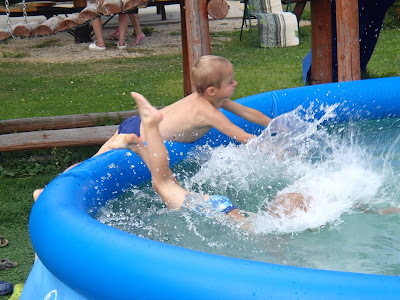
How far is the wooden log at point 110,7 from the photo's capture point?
4.18 metres

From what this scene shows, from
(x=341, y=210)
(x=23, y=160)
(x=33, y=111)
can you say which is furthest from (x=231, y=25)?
(x=341, y=210)

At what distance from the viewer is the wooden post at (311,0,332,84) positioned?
17.8 ft

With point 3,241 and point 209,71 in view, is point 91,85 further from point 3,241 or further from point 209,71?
point 209,71

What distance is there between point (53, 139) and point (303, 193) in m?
2.16

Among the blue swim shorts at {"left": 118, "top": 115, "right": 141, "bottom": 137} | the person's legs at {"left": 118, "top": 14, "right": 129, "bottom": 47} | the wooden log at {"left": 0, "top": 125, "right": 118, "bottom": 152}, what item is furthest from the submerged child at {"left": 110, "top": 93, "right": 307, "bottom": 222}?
the person's legs at {"left": 118, "top": 14, "right": 129, "bottom": 47}

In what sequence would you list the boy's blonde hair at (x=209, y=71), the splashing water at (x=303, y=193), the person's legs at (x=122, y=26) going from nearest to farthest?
1. the splashing water at (x=303, y=193)
2. the boy's blonde hair at (x=209, y=71)
3. the person's legs at (x=122, y=26)

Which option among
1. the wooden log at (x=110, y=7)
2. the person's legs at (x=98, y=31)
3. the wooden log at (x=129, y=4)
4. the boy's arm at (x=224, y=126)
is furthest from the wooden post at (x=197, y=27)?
the person's legs at (x=98, y=31)

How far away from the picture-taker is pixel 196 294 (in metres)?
1.78

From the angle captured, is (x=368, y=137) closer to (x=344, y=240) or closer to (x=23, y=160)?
(x=344, y=240)

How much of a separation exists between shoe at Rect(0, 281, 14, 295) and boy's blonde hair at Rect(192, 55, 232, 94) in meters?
1.50

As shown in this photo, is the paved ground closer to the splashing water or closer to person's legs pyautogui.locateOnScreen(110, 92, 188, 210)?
the splashing water

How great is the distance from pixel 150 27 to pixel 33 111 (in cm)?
505

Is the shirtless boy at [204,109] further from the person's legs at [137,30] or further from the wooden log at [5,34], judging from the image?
the person's legs at [137,30]

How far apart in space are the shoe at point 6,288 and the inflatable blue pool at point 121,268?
0.24m
